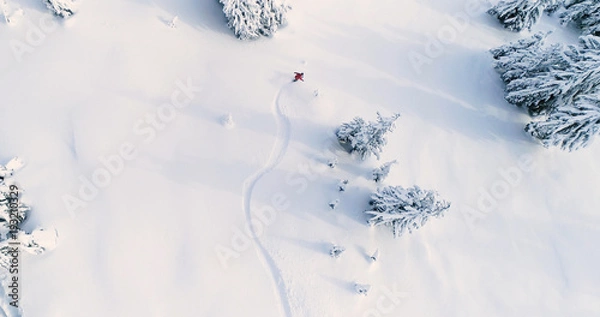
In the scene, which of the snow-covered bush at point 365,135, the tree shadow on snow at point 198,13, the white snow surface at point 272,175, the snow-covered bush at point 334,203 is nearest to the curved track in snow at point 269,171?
the white snow surface at point 272,175

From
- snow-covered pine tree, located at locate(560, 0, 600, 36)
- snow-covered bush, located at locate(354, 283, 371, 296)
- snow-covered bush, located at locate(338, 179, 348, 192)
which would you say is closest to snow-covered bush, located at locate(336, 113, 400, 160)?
snow-covered bush, located at locate(338, 179, 348, 192)

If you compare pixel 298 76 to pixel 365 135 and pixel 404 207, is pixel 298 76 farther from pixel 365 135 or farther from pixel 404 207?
pixel 404 207

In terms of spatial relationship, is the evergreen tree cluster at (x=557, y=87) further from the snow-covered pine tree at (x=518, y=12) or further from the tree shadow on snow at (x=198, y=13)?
the tree shadow on snow at (x=198, y=13)

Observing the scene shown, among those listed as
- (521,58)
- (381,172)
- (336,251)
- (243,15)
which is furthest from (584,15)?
(336,251)

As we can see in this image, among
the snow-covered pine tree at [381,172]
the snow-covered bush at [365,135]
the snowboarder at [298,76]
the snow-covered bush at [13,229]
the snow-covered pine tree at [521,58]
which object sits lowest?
the snow-covered bush at [13,229]

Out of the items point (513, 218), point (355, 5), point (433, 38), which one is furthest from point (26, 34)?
point (513, 218)

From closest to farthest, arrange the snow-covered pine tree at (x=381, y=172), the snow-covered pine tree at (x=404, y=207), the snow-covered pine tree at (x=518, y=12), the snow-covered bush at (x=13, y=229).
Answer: the snow-covered bush at (x=13, y=229)
the snow-covered pine tree at (x=404, y=207)
the snow-covered pine tree at (x=381, y=172)
the snow-covered pine tree at (x=518, y=12)

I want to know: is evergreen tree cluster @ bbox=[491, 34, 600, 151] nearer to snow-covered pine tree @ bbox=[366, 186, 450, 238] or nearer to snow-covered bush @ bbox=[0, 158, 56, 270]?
snow-covered pine tree @ bbox=[366, 186, 450, 238]
